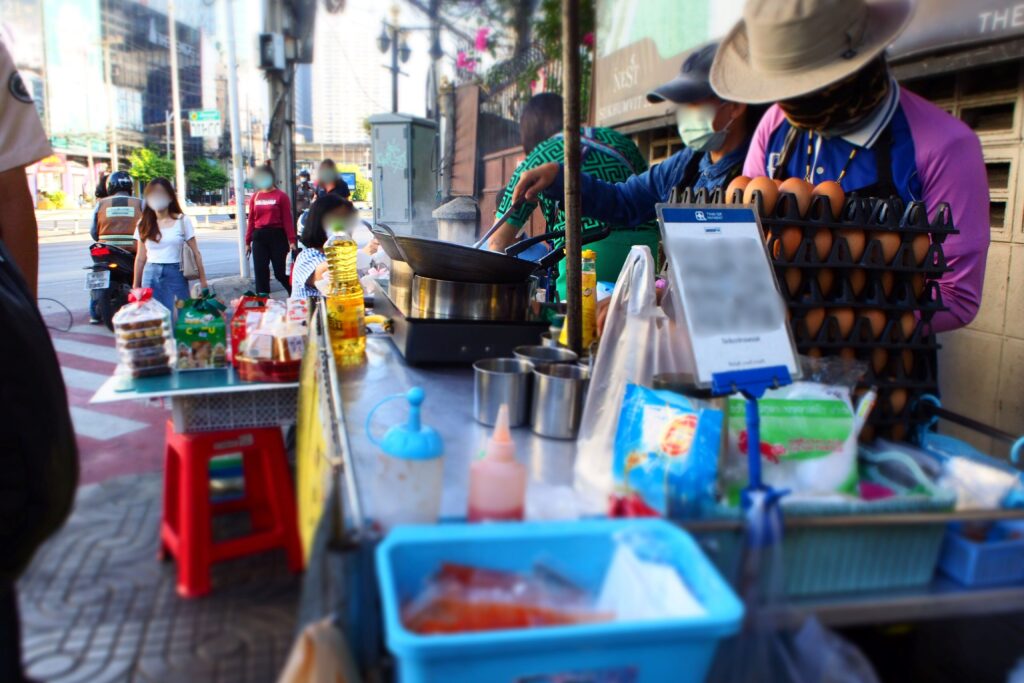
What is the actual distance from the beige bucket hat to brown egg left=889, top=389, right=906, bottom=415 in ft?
2.54

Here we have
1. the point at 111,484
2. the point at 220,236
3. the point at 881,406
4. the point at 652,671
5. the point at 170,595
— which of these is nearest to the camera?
the point at 652,671

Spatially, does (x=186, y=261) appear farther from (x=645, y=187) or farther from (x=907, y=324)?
(x=907, y=324)

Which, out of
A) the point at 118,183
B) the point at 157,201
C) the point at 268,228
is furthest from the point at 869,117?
the point at 268,228

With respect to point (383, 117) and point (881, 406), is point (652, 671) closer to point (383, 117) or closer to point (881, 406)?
point (881, 406)

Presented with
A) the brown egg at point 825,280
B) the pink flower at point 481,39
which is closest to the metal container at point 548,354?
the brown egg at point 825,280

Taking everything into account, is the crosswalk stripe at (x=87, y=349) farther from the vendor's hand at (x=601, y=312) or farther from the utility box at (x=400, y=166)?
the vendor's hand at (x=601, y=312)

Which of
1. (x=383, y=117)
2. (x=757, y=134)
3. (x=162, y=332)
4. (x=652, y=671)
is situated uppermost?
(x=383, y=117)

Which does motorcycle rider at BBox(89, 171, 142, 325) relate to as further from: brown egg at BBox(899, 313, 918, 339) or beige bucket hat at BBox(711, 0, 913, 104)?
brown egg at BBox(899, 313, 918, 339)

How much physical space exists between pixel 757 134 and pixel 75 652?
2.89 meters

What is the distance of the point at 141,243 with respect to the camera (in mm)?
6695

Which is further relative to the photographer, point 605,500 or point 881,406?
point 881,406

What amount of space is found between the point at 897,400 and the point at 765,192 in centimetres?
56

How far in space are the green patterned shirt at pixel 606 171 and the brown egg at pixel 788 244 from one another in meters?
1.47

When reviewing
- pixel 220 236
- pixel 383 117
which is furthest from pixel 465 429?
pixel 220 236
